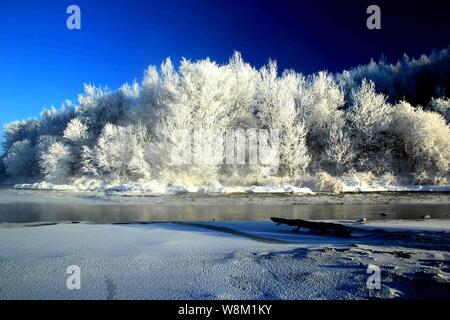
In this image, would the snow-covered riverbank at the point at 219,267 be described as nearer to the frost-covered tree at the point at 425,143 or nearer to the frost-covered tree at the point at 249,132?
the frost-covered tree at the point at 249,132

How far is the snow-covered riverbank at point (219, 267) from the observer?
158 inches

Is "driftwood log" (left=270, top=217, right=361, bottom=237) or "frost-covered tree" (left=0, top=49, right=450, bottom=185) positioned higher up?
"frost-covered tree" (left=0, top=49, right=450, bottom=185)

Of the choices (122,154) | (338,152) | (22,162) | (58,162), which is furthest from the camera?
(22,162)

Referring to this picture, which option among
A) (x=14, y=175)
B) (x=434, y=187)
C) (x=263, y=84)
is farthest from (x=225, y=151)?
(x=14, y=175)

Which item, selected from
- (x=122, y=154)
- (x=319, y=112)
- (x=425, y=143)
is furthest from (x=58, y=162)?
(x=425, y=143)

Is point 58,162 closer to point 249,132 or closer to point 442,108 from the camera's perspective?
point 249,132

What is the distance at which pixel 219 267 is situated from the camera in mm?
4977

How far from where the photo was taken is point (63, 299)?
3865 mm

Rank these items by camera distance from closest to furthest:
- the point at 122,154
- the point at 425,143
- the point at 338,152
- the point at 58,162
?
the point at 425,143
the point at 338,152
the point at 122,154
the point at 58,162

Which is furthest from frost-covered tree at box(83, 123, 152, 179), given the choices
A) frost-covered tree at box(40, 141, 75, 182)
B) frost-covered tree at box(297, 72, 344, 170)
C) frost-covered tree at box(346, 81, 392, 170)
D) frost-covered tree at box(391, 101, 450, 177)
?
A: frost-covered tree at box(391, 101, 450, 177)

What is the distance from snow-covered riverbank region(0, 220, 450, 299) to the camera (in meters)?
4.00

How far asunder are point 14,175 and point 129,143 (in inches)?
912

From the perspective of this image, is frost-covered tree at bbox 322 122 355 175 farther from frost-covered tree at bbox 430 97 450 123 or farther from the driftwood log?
the driftwood log
